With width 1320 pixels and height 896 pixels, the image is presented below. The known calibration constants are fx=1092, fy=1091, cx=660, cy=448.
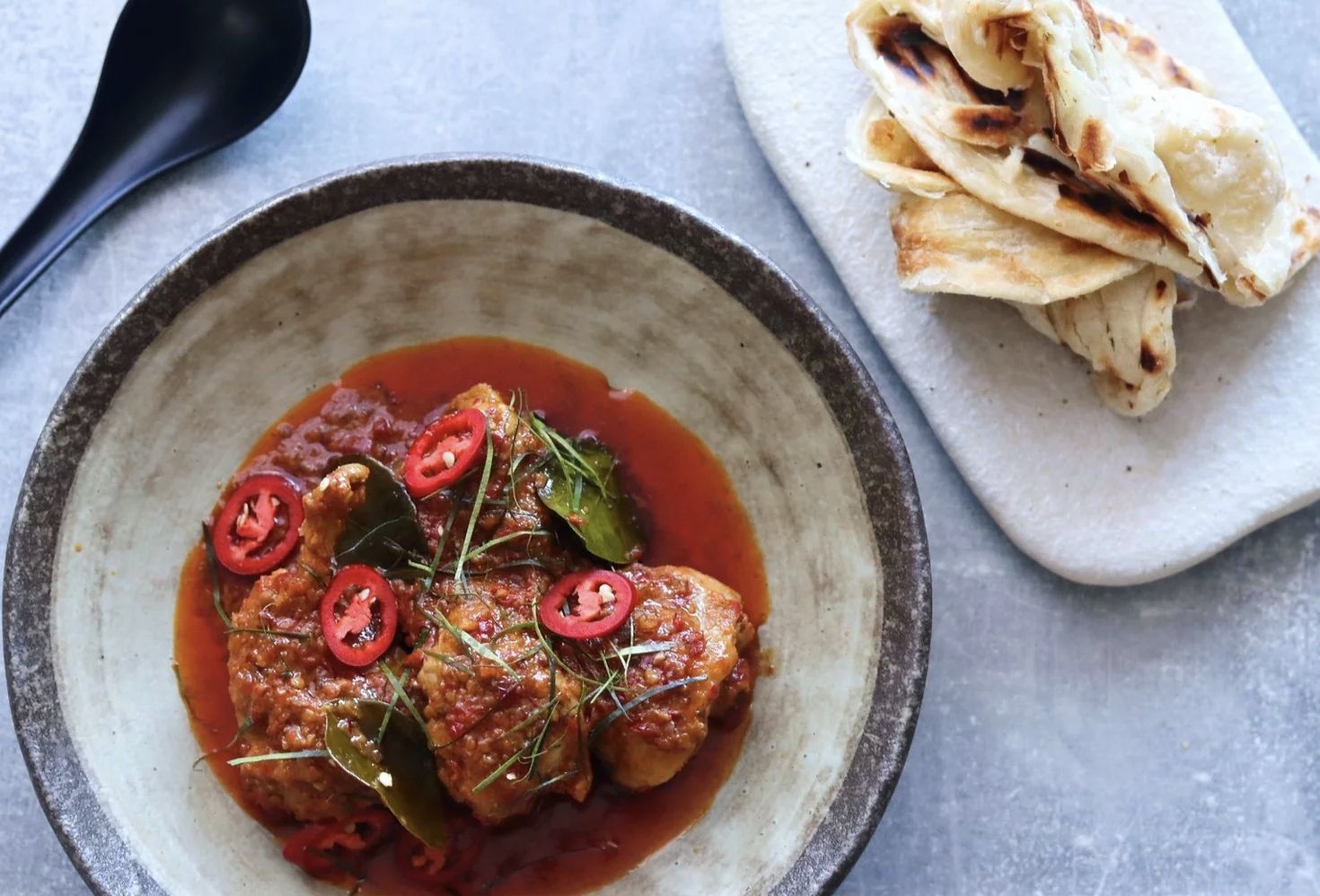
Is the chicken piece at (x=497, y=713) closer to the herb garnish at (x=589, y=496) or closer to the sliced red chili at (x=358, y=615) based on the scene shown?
the sliced red chili at (x=358, y=615)

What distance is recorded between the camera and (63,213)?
3.20m

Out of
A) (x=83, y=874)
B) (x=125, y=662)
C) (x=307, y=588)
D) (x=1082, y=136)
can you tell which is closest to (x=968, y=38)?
(x=1082, y=136)

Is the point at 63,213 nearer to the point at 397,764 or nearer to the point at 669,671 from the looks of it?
the point at 397,764

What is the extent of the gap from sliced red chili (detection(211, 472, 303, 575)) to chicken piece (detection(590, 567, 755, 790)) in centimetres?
98

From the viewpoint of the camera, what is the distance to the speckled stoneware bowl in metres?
2.80

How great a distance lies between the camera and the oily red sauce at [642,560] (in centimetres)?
304

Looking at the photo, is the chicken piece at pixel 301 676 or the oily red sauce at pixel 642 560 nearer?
the chicken piece at pixel 301 676

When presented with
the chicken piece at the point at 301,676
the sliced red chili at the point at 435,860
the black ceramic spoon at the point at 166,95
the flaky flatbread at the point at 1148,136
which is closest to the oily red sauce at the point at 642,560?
the sliced red chili at the point at 435,860

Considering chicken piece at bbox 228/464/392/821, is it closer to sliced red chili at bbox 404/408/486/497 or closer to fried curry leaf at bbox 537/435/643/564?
sliced red chili at bbox 404/408/486/497

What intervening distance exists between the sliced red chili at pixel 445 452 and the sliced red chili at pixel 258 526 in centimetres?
39

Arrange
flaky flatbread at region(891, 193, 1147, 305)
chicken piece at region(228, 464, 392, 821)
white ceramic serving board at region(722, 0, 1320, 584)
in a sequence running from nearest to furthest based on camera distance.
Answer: chicken piece at region(228, 464, 392, 821), flaky flatbread at region(891, 193, 1147, 305), white ceramic serving board at region(722, 0, 1320, 584)

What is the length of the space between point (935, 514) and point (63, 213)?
2.72 meters

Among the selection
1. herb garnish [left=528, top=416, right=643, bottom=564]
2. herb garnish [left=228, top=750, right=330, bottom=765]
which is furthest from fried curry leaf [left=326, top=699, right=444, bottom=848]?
herb garnish [left=528, top=416, right=643, bottom=564]

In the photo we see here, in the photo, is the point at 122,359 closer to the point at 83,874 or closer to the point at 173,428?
the point at 173,428
